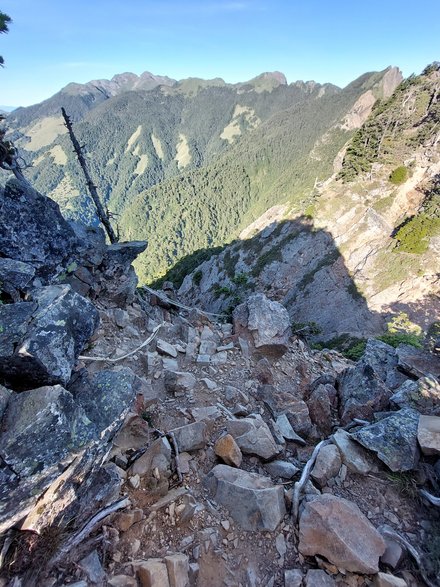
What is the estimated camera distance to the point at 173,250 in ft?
522

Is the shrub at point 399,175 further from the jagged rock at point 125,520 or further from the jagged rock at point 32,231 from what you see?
the jagged rock at point 125,520

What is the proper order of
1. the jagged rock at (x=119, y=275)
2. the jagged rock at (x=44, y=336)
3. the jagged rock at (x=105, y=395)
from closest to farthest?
1. the jagged rock at (x=44, y=336)
2. the jagged rock at (x=105, y=395)
3. the jagged rock at (x=119, y=275)

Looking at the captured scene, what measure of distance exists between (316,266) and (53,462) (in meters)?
48.5

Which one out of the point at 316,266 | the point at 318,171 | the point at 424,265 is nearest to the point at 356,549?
the point at 424,265

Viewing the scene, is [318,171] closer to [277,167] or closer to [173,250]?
[277,167]

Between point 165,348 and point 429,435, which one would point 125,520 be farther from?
point 429,435

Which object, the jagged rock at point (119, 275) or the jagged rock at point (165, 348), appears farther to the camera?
the jagged rock at point (119, 275)

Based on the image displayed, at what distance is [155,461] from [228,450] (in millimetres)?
1546

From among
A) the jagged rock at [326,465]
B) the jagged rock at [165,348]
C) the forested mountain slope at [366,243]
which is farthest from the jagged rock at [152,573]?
the forested mountain slope at [366,243]

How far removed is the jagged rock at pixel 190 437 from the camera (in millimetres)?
6727

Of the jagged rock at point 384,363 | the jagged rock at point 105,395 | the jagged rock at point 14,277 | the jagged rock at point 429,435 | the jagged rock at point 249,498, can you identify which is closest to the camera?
the jagged rock at point 105,395

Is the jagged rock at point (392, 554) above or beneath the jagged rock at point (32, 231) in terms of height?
beneath

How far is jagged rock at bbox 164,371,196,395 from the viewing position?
28.1 ft

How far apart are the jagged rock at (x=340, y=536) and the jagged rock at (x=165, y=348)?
5.81 metres
